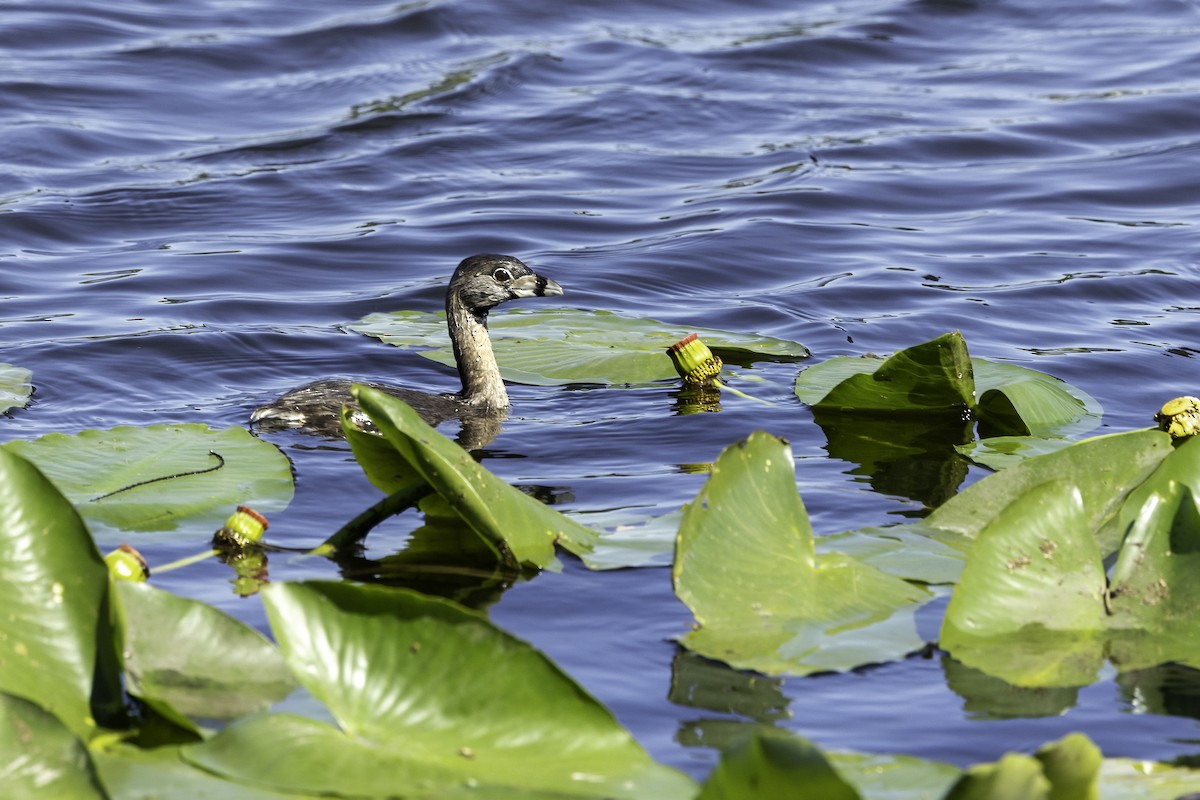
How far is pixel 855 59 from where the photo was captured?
15930 millimetres

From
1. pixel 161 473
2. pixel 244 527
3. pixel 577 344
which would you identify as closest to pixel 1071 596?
pixel 244 527

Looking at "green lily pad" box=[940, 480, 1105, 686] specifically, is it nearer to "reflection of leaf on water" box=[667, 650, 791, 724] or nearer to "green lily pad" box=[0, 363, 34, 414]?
"reflection of leaf on water" box=[667, 650, 791, 724]

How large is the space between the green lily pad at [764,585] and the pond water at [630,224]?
0.12m

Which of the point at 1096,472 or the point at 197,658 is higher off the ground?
the point at 197,658

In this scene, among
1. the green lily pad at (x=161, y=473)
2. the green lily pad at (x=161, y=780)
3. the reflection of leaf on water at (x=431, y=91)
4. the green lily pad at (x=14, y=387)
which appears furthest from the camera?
the reflection of leaf on water at (x=431, y=91)

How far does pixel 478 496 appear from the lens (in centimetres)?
401

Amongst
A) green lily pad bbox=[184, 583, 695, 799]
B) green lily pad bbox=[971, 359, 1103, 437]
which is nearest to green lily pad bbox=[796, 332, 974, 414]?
green lily pad bbox=[971, 359, 1103, 437]

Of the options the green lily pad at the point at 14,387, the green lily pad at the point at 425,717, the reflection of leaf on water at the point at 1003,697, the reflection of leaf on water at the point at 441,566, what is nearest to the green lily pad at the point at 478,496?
the reflection of leaf on water at the point at 441,566

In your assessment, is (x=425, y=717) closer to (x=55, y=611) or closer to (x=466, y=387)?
(x=55, y=611)

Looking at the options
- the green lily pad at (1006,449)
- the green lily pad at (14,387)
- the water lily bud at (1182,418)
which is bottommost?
the green lily pad at (14,387)

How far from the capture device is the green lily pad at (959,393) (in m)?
5.95

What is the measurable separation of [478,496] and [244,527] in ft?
2.70

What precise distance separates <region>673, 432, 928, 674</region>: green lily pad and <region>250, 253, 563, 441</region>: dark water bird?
10.6ft

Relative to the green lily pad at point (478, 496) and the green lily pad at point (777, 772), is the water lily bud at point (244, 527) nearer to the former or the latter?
the green lily pad at point (478, 496)
